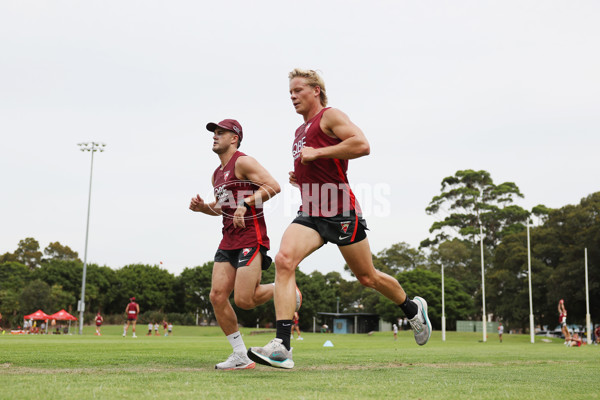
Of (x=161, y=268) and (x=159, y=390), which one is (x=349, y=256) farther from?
(x=161, y=268)

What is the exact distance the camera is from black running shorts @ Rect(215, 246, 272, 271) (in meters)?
6.78

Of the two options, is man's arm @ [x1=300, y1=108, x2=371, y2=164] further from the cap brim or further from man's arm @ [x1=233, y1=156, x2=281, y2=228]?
the cap brim

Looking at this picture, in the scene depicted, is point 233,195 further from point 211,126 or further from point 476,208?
point 476,208

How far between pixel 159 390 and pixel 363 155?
9.35 ft

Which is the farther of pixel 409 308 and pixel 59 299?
pixel 59 299

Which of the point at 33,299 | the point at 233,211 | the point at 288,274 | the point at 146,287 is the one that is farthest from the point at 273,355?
the point at 146,287

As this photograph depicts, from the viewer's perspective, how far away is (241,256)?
682 cm

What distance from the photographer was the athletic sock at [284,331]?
5400 millimetres

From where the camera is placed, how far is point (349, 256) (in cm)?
602

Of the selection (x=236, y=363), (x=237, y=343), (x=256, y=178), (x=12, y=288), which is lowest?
(x=236, y=363)

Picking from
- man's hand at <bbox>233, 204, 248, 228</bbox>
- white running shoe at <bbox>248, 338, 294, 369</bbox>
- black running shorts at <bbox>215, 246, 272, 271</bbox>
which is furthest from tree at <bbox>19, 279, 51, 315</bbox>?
white running shoe at <bbox>248, 338, 294, 369</bbox>

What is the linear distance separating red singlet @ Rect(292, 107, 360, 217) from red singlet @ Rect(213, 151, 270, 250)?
3.47 ft

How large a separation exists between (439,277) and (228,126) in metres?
69.9

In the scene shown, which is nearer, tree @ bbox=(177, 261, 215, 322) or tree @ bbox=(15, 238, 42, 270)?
tree @ bbox=(177, 261, 215, 322)
